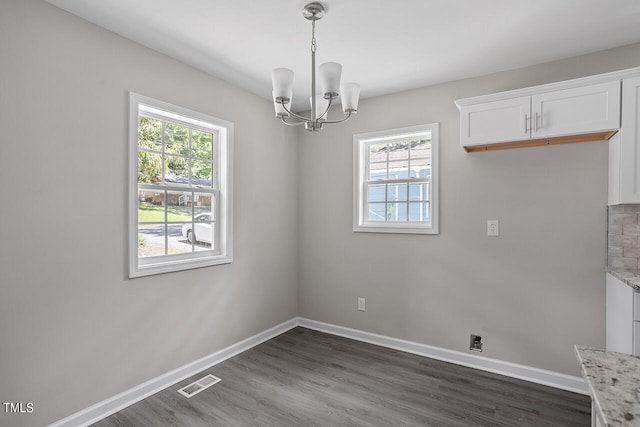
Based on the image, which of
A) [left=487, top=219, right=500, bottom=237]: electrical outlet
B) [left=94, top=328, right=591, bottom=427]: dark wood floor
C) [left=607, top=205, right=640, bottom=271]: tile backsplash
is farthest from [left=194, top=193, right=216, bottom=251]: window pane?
[left=607, top=205, right=640, bottom=271]: tile backsplash

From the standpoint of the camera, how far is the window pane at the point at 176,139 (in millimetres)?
2734

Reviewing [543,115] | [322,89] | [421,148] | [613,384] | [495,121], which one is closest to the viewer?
[613,384]

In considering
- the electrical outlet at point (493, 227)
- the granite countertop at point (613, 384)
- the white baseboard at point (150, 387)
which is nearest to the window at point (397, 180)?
the electrical outlet at point (493, 227)

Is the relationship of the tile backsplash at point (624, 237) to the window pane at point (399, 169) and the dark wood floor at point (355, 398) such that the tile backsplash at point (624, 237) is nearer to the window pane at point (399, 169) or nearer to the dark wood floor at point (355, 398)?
the dark wood floor at point (355, 398)

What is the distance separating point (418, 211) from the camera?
3.33 m

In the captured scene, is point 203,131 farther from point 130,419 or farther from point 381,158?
point 130,419

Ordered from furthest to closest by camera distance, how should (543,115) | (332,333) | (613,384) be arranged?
1. (332,333)
2. (543,115)
3. (613,384)

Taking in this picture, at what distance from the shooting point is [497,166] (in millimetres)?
2846

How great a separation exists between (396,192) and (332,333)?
1.71 metres

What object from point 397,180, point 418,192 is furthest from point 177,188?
point 418,192

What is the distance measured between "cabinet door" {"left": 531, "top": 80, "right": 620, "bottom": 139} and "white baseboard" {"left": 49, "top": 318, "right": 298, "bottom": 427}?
10.1 feet

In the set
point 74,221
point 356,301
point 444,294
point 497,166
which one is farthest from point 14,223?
point 497,166

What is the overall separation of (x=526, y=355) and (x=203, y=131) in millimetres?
3369

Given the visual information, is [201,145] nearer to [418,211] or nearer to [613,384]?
[418,211]
